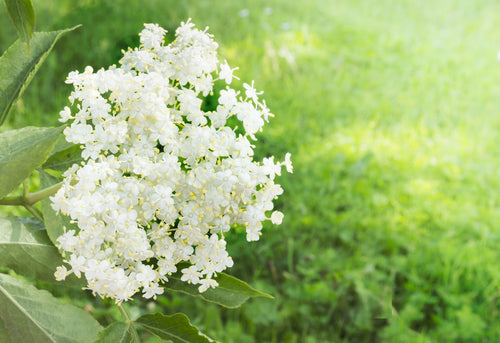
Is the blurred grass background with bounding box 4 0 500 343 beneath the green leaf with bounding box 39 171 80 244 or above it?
above

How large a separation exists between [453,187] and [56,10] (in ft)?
10.4

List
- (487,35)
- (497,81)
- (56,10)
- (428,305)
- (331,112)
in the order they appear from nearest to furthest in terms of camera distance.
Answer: (428,305), (331,112), (56,10), (497,81), (487,35)

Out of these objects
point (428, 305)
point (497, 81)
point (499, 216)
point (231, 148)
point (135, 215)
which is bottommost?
point (135, 215)

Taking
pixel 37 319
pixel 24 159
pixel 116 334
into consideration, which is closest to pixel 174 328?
Result: pixel 116 334

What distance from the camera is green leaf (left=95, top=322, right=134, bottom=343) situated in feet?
3.24

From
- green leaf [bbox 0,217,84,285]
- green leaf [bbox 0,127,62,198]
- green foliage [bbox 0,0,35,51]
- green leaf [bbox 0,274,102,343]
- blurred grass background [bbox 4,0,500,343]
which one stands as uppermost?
blurred grass background [bbox 4,0,500,343]

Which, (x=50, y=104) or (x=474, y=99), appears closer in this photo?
(x=50, y=104)

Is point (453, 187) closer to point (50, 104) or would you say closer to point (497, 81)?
point (497, 81)

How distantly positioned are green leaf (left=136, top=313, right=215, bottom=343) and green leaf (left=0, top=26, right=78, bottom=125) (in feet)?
1.67

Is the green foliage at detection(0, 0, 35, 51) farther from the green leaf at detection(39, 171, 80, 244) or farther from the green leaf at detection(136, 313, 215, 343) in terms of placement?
the green leaf at detection(136, 313, 215, 343)

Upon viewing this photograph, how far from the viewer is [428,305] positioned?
2.56 meters

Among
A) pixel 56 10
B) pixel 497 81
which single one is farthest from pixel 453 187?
pixel 56 10

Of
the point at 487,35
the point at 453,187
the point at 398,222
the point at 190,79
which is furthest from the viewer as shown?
the point at 487,35

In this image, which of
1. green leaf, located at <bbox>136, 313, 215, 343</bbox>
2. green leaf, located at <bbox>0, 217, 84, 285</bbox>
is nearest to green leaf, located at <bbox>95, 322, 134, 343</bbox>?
green leaf, located at <bbox>136, 313, 215, 343</bbox>
